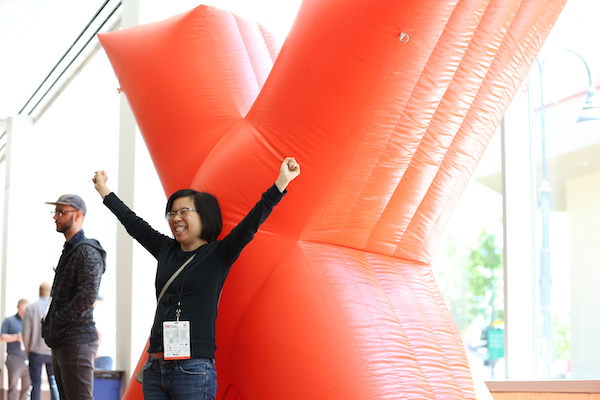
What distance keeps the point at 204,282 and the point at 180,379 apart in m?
0.30

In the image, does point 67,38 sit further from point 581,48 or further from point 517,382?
point 517,382

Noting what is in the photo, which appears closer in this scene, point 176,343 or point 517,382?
point 176,343

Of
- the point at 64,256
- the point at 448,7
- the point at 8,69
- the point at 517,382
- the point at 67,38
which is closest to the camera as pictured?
the point at 448,7

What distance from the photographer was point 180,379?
1.90 metres

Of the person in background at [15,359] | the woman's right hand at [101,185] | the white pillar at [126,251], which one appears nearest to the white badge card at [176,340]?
the woman's right hand at [101,185]

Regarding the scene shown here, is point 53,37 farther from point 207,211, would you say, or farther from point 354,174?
point 354,174

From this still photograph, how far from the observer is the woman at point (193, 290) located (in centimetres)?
191

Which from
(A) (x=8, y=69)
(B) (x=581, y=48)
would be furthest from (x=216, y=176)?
(A) (x=8, y=69)

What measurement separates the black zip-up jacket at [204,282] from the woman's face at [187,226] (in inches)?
2.2

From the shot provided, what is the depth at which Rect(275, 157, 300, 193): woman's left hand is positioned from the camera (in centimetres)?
197

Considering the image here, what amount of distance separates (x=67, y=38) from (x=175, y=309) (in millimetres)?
5288

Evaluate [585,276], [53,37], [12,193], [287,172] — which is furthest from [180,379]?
[12,193]

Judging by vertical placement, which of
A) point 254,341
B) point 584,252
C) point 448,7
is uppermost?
point 448,7

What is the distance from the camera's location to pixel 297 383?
6.53ft
